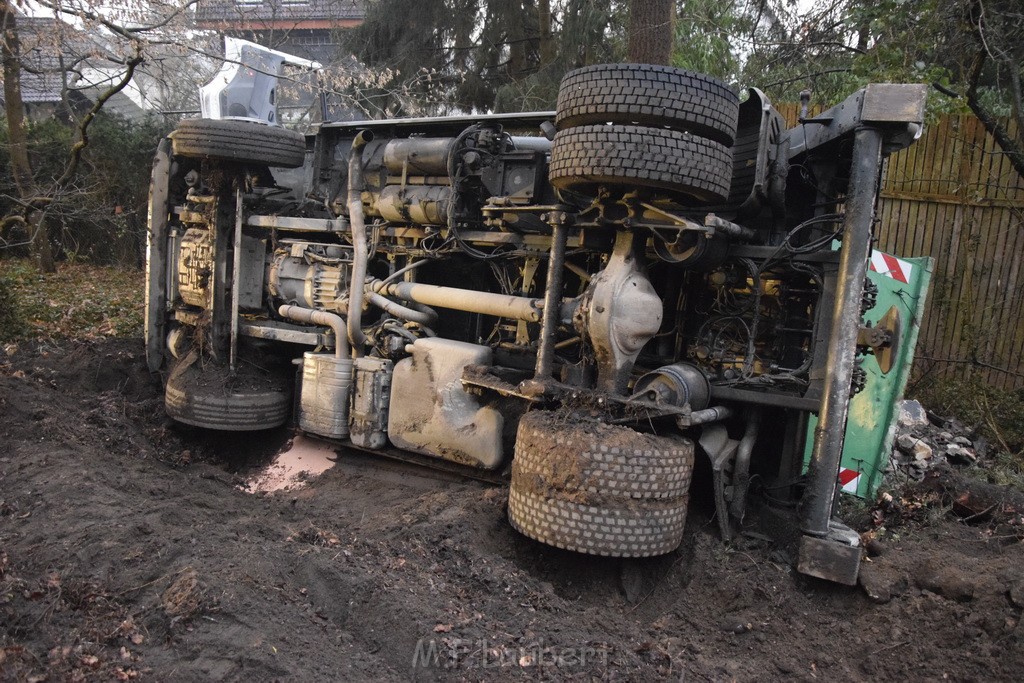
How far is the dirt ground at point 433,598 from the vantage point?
2898 mm

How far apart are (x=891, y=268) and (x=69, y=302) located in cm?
901

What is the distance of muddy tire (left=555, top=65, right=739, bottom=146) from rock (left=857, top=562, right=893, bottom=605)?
2.05m

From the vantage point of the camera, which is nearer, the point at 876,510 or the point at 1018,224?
the point at 876,510

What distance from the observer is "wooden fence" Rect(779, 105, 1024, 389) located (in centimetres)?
730

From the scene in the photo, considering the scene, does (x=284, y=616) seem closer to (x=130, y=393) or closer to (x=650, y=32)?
(x=130, y=393)

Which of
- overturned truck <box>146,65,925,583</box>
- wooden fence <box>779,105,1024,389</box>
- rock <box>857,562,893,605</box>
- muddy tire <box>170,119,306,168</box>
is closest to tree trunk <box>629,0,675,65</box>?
wooden fence <box>779,105,1024,389</box>

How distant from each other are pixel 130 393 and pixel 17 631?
4.03m

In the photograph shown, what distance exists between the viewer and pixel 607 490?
3600 millimetres

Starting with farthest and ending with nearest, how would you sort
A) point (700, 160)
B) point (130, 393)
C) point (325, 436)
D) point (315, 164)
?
point (130, 393) < point (315, 164) < point (325, 436) < point (700, 160)

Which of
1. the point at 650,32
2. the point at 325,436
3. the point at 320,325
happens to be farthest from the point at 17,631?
the point at 650,32

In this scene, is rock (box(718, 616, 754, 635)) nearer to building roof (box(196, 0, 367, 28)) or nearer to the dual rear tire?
the dual rear tire

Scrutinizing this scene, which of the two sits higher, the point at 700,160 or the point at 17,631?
the point at 700,160

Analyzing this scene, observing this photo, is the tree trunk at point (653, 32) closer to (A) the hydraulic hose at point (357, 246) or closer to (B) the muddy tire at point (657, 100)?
(A) the hydraulic hose at point (357, 246)

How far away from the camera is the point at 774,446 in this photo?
4.25m
